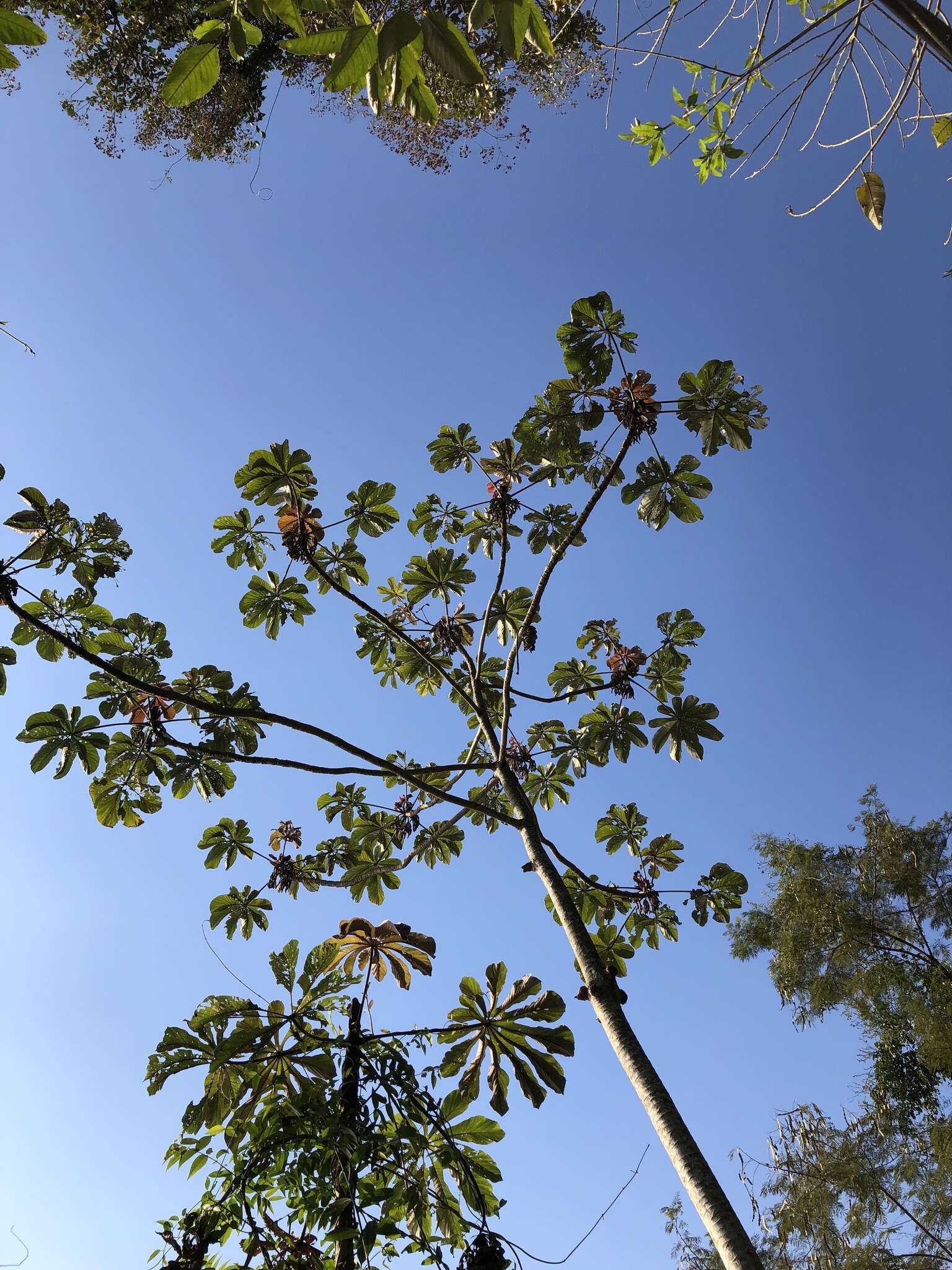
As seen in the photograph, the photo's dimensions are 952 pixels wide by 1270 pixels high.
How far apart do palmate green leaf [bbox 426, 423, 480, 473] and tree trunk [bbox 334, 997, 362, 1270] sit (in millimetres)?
1888

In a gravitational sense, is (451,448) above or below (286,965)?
above


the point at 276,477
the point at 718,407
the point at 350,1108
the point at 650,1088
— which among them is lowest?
the point at 350,1108

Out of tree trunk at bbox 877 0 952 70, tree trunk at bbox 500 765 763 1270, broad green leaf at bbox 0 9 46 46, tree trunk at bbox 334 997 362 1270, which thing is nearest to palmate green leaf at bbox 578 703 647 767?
tree trunk at bbox 500 765 763 1270

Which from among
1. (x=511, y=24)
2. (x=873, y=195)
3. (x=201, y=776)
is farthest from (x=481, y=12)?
(x=201, y=776)

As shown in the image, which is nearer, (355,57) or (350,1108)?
(355,57)

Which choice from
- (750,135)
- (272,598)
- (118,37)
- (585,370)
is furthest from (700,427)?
(118,37)

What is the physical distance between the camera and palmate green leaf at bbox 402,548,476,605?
2.90 meters

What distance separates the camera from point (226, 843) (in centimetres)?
263

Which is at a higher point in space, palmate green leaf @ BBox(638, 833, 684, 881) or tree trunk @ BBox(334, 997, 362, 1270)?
palmate green leaf @ BBox(638, 833, 684, 881)

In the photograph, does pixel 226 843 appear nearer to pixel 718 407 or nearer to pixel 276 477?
pixel 276 477

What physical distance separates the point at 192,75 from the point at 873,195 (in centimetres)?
126

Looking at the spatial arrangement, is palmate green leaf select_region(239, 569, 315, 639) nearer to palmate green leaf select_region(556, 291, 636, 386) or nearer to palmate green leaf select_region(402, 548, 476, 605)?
palmate green leaf select_region(402, 548, 476, 605)

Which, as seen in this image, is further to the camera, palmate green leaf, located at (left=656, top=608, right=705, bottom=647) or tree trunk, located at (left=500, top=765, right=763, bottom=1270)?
palmate green leaf, located at (left=656, top=608, right=705, bottom=647)

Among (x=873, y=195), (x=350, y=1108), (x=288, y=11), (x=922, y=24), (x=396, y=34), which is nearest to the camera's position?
(x=396, y=34)
